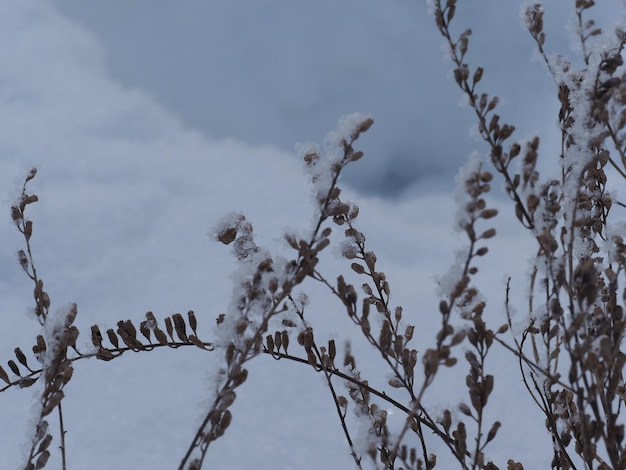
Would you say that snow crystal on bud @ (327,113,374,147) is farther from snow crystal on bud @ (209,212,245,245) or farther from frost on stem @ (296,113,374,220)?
snow crystal on bud @ (209,212,245,245)

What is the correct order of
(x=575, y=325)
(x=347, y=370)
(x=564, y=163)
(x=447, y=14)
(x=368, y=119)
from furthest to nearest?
1. (x=347, y=370)
2. (x=564, y=163)
3. (x=447, y=14)
4. (x=368, y=119)
5. (x=575, y=325)

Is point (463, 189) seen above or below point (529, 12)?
below

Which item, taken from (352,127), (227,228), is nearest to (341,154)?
(352,127)

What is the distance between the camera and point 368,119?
118 cm

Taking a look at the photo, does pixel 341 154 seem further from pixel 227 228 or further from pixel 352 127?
pixel 227 228

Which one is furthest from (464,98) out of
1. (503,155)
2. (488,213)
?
(488,213)

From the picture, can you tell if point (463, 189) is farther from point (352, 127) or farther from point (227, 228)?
point (227, 228)

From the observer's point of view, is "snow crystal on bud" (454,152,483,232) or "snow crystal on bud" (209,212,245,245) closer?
"snow crystal on bud" (454,152,483,232)

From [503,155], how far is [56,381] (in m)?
0.93

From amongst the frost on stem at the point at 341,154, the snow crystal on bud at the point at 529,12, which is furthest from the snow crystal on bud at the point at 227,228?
the snow crystal on bud at the point at 529,12

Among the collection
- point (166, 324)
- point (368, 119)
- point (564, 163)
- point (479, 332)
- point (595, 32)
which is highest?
point (595, 32)

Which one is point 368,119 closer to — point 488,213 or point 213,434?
point 488,213

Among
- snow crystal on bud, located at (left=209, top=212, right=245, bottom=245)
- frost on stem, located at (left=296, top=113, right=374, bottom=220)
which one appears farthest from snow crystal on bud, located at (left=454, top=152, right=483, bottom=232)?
snow crystal on bud, located at (left=209, top=212, right=245, bottom=245)

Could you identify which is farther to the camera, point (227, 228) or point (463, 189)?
point (227, 228)
